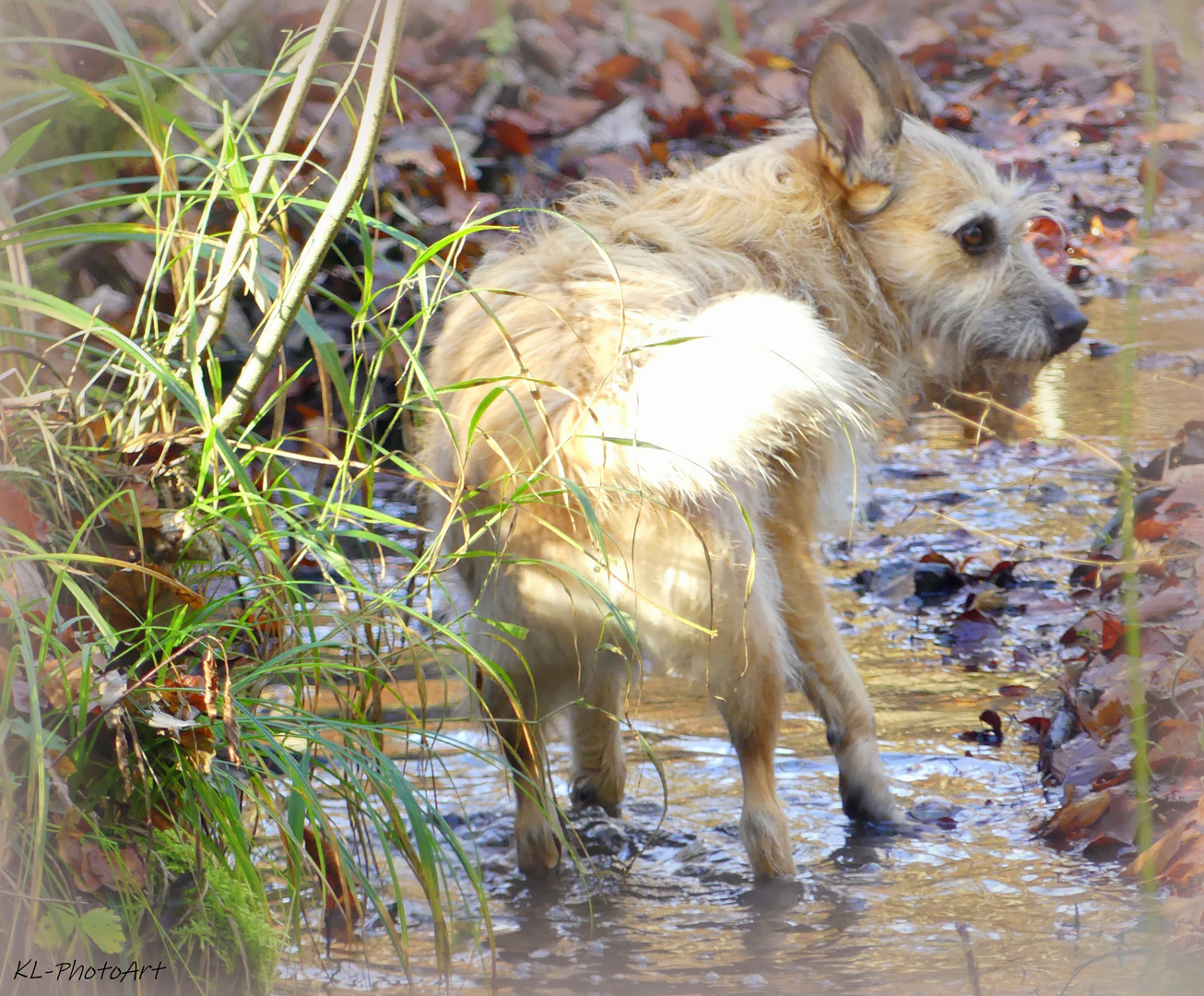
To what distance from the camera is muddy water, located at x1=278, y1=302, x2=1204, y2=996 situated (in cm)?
225

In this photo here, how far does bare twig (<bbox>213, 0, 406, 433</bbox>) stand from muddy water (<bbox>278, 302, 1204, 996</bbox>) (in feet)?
2.42

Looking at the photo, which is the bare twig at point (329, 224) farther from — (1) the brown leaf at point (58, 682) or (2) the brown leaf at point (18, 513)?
(1) the brown leaf at point (58, 682)

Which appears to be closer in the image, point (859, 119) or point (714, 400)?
point (714, 400)

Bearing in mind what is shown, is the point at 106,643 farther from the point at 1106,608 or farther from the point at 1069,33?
the point at 1069,33

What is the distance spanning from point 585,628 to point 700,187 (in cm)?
146

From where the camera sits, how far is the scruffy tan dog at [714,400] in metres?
2.28

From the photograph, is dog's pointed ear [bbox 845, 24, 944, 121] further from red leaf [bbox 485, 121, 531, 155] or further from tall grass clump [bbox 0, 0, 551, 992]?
red leaf [bbox 485, 121, 531, 155]

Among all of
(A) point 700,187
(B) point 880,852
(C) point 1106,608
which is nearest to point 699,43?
(A) point 700,187

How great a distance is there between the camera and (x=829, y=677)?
316 cm

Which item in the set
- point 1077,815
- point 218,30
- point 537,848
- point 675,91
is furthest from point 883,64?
point 675,91

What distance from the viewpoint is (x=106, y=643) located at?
1849 millimetres

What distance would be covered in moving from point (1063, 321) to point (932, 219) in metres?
0.52

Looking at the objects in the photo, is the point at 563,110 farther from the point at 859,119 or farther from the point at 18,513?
the point at 18,513

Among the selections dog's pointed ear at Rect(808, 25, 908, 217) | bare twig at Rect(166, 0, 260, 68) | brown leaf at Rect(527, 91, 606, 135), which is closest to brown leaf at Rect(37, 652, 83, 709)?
bare twig at Rect(166, 0, 260, 68)
